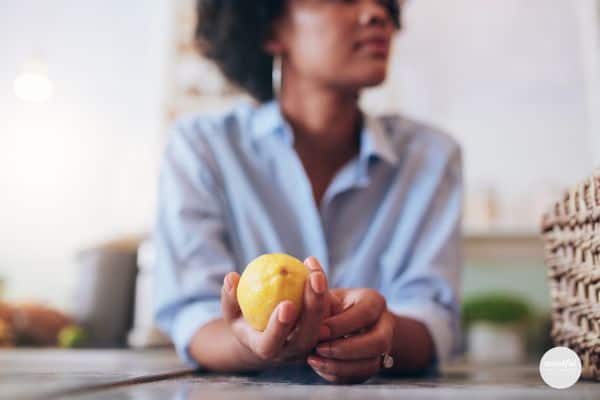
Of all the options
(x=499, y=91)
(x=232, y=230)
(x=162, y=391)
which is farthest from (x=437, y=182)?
(x=499, y=91)

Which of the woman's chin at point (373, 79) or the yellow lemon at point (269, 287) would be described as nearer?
the yellow lemon at point (269, 287)

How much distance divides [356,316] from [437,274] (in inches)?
16.0

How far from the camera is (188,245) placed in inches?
33.4

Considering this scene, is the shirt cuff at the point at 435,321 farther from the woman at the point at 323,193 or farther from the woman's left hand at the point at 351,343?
the woman's left hand at the point at 351,343

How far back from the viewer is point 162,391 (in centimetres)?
46

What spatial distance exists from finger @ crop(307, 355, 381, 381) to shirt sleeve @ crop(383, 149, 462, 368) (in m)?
0.28

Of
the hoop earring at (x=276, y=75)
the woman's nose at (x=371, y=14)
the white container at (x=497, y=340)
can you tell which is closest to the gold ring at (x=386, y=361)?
the woman's nose at (x=371, y=14)

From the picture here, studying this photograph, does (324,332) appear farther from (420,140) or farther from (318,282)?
(420,140)

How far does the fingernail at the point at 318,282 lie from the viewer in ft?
1.52

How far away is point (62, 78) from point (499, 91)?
5.91 feet

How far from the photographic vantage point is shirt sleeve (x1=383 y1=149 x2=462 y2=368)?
0.83 meters

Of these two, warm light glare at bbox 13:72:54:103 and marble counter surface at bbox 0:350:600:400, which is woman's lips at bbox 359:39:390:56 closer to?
marble counter surface at bbox 0:350:600:400

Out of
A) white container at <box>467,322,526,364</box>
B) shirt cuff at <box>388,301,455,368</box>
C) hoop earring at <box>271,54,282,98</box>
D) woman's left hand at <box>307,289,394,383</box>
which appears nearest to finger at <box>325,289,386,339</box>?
woman's left hand at <box>307,289,394,383</box>

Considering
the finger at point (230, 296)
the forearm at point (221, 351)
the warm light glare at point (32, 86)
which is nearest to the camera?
the finger at point (230, 296)
